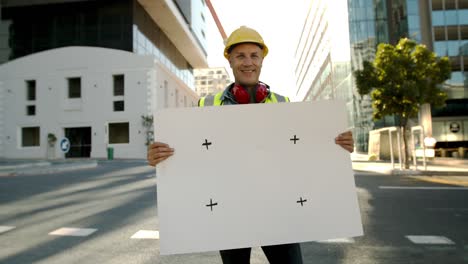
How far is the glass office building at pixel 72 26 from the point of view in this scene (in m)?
35.2

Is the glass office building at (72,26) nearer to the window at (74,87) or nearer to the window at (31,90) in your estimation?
the window at (31,90)

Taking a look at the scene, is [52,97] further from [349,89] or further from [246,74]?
[246,74]

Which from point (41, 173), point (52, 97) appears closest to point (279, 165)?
point (41, 173)

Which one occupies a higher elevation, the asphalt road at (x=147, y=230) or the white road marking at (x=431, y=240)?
the asphalt road at (x=147, y=230)

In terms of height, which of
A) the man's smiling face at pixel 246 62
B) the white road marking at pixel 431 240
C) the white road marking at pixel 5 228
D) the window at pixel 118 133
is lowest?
the white road marking at pixel 431 240

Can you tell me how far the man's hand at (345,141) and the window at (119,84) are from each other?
3438 centimetres

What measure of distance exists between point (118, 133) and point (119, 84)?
491 centimetres

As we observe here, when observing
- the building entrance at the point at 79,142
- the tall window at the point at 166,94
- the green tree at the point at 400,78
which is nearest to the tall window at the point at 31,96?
the building entrance at the point at 79,142

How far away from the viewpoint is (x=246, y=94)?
7.40 ft

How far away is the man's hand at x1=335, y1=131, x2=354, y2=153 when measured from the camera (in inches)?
81.0

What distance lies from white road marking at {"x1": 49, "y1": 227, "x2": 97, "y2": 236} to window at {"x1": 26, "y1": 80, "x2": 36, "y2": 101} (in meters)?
35.4

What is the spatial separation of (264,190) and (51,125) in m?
36.9

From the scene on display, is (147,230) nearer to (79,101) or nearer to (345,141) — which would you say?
(345,141)

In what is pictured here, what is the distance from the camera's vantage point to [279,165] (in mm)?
2057
